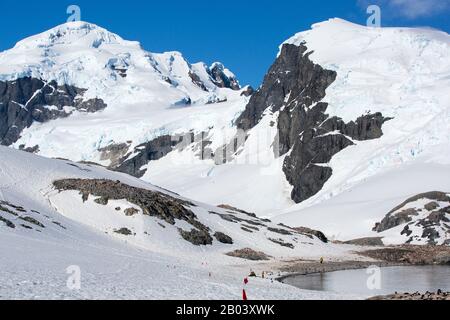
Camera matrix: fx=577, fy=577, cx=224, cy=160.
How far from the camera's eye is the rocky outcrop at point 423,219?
8893cm

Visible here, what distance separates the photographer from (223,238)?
75.2 meters

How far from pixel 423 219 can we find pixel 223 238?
37.5 meters

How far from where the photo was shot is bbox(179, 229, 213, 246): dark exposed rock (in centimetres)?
7069

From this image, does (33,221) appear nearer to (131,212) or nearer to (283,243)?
(131,212)

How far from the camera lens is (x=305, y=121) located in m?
186

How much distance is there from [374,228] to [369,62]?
307 feet

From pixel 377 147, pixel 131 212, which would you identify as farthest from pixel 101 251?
pixel 377 147

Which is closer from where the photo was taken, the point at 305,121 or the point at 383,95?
the point at 383,95

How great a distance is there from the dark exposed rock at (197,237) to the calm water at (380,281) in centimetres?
1755

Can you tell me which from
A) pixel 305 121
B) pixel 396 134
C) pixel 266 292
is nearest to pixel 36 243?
pixel 266 292

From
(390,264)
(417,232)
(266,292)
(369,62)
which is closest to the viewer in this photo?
(266,292)

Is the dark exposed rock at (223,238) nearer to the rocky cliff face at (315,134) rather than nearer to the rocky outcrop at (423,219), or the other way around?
the rocky outcrop at (423,219)

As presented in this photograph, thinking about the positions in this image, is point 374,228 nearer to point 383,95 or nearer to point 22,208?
point 22,208
